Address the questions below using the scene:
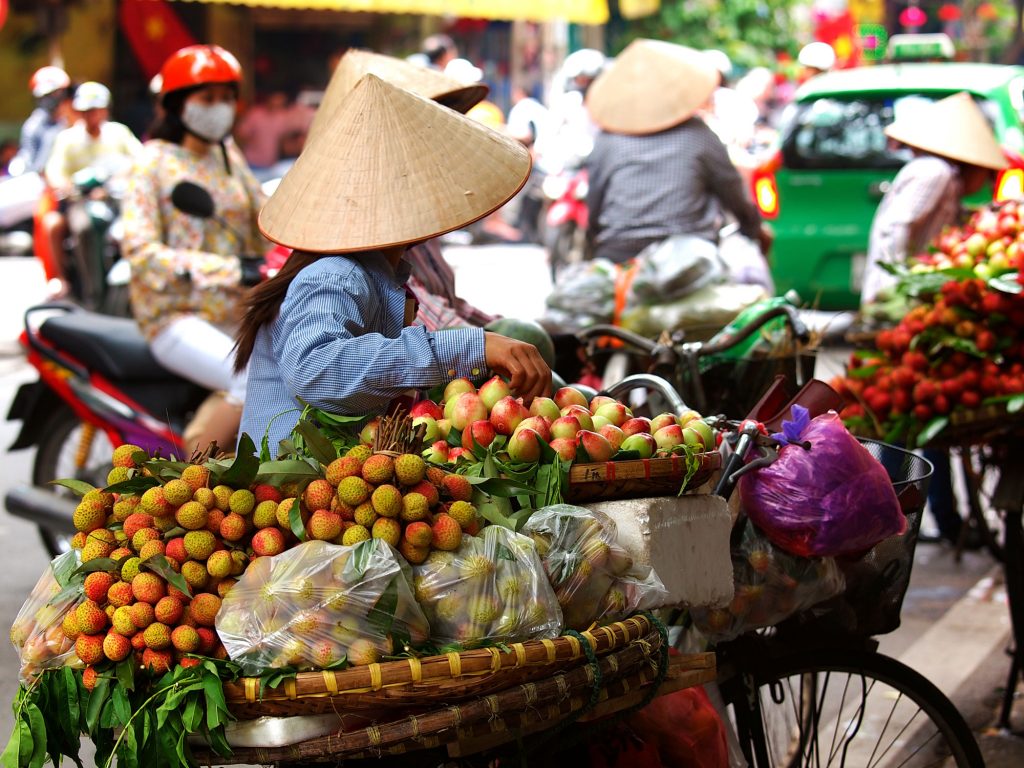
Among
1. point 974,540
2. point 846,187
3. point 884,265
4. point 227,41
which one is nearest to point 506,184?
point 884,265

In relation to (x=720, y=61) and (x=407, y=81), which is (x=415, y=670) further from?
(x=720, y=61)

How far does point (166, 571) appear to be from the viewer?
88.5 inches

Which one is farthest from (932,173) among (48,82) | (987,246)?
(48,82)

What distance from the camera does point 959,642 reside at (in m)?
5.35

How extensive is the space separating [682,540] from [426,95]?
2108 mm

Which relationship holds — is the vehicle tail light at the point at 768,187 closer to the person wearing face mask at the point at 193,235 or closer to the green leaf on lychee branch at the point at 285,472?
the person wearing face mask at the point at 193,235

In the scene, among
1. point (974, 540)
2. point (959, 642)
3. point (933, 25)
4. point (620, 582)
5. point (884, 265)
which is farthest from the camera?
point (933, 25)

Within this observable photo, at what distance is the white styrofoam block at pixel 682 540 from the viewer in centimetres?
267

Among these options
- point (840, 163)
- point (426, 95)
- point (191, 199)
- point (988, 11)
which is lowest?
point (988, 11)

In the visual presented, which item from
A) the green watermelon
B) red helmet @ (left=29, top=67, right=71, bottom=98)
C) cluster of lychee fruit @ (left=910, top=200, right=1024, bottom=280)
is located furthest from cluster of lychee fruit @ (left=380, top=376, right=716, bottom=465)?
red helmet @ (left=29, top=67, right=71, bottom=98)

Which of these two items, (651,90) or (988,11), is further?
(988,11)

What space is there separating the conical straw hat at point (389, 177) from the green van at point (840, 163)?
8.44m

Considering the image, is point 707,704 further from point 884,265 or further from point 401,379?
point 884,265

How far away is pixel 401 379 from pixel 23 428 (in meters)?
3.88
